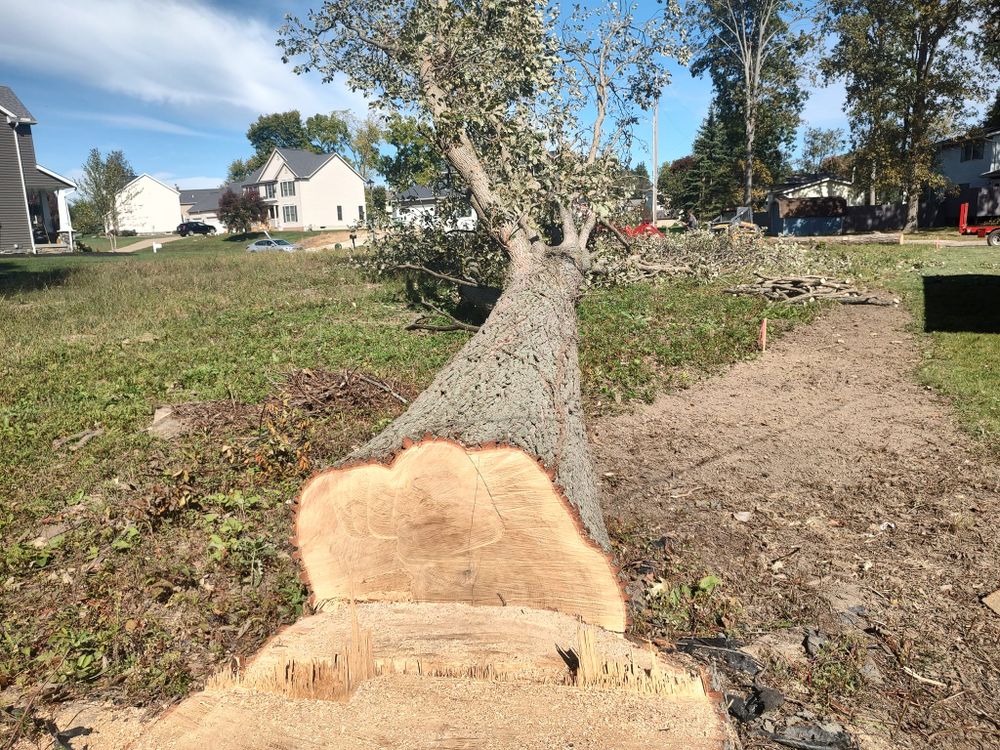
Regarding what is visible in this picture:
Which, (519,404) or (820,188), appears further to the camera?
(820,188)

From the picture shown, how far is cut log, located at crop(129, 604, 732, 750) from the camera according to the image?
1.93 m

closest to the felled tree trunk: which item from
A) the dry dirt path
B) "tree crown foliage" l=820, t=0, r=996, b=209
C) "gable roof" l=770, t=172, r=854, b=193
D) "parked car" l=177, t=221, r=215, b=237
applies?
the dry dirt path

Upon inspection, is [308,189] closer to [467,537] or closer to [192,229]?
[192,229]

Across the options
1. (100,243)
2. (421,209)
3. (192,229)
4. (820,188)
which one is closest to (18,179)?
(100,243)

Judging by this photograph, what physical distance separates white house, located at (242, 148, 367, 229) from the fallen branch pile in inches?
1890

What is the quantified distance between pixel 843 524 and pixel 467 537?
9.05ft

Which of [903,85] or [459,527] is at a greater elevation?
[903,85]

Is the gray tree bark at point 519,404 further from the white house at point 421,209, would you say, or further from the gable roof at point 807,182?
the gable roof at point 807,182

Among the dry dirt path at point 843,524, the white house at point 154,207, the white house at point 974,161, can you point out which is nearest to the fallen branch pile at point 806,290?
the dry dirt path at point 843,524

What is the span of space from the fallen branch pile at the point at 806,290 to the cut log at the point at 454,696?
391 inches

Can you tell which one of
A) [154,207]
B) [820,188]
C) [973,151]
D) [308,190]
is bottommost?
[820,188]

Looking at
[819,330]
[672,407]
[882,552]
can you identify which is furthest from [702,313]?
[882,552]

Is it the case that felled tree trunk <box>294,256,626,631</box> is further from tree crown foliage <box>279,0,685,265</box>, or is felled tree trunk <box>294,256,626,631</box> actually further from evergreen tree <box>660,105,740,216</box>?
evergreen tree <box>660,105,740,216</box>

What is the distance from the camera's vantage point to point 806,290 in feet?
37.4
